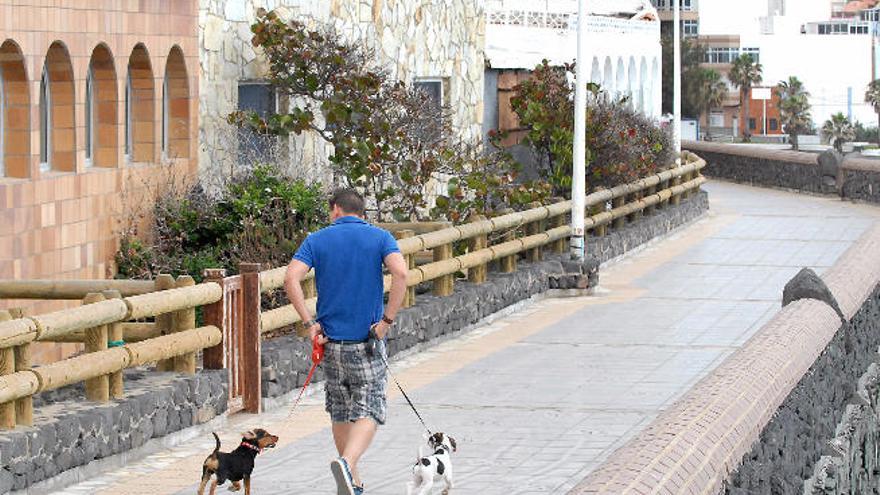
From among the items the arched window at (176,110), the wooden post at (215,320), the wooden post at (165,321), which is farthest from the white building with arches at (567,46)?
the wooden post at (165,321)

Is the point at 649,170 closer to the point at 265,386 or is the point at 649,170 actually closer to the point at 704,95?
the point at 265,386

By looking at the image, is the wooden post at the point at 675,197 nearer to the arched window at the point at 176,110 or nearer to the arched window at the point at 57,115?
the arched window at the point at 176,110

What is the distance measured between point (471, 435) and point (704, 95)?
120m

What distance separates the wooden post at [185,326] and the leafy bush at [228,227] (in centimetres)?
438

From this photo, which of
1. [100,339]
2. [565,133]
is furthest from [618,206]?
[100,339]

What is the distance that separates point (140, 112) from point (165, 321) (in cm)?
655

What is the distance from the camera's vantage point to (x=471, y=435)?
46.6 ft

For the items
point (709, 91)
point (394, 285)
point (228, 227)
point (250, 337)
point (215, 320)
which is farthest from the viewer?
point (709, 91)

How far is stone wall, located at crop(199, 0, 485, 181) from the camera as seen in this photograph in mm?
21938

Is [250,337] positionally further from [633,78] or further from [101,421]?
[633,78]

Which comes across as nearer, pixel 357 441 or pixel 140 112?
pixel 357 441

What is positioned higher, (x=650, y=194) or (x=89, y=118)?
(x=89, y=118)

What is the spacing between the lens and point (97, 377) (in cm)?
1280

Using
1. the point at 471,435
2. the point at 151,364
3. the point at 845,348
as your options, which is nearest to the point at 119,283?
the point at 151,364
